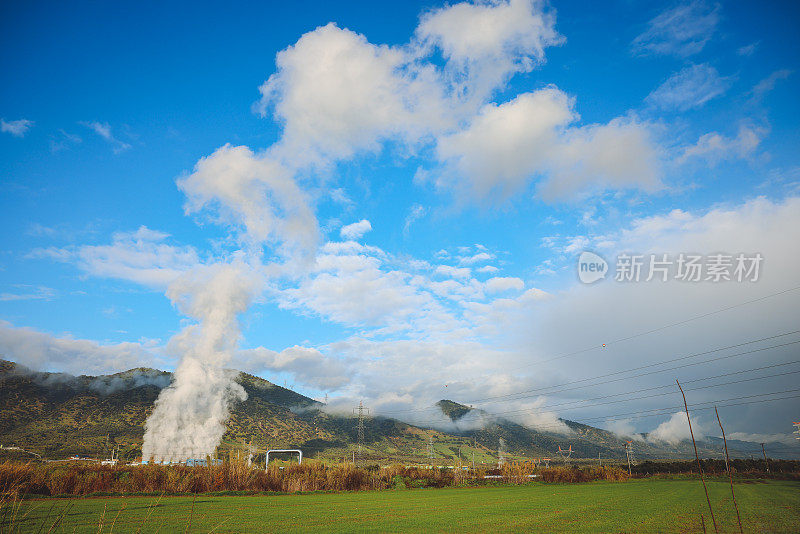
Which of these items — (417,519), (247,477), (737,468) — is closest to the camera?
(417,519)

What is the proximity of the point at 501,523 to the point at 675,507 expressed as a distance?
11.3 metres

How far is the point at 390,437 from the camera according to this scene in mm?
197500

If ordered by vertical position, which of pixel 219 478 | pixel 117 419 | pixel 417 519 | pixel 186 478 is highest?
pixel 117 419

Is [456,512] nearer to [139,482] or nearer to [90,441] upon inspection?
[139,482]

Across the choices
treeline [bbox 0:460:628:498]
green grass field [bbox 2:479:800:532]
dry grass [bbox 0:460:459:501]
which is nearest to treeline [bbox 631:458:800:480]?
treeline [bbox 0:460:628:498]

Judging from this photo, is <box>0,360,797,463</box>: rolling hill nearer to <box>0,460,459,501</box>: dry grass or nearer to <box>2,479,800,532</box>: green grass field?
<box>0,460,459,501</box>: dry grass

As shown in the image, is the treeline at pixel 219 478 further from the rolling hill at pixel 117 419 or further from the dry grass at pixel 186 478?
the rolling hill at pixel 117 419

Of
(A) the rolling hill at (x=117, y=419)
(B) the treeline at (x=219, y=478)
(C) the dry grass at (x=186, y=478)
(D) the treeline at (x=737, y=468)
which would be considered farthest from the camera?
(A) the rolling hill at (x=117, y=419)

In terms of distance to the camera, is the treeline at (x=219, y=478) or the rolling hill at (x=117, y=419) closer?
the treeline at (x=219, y=478)

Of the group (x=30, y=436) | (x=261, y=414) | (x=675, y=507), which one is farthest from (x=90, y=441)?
(x=675, y=507)

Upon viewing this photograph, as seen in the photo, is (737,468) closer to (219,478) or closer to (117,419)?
(219,478)

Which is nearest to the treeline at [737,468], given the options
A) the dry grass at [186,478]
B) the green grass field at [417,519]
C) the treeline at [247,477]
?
the treeline at [247,477]

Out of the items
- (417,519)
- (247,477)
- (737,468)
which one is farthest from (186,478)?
(737,468)

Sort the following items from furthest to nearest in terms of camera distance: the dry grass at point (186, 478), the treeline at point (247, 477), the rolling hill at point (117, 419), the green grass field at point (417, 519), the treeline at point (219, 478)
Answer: the rolling hill at point (117, 419)
the treeline at point (247, 477)
the treeline at point (219, 478)
the dry grass at point (186, 478)
the green grass field at point (417, 519)
